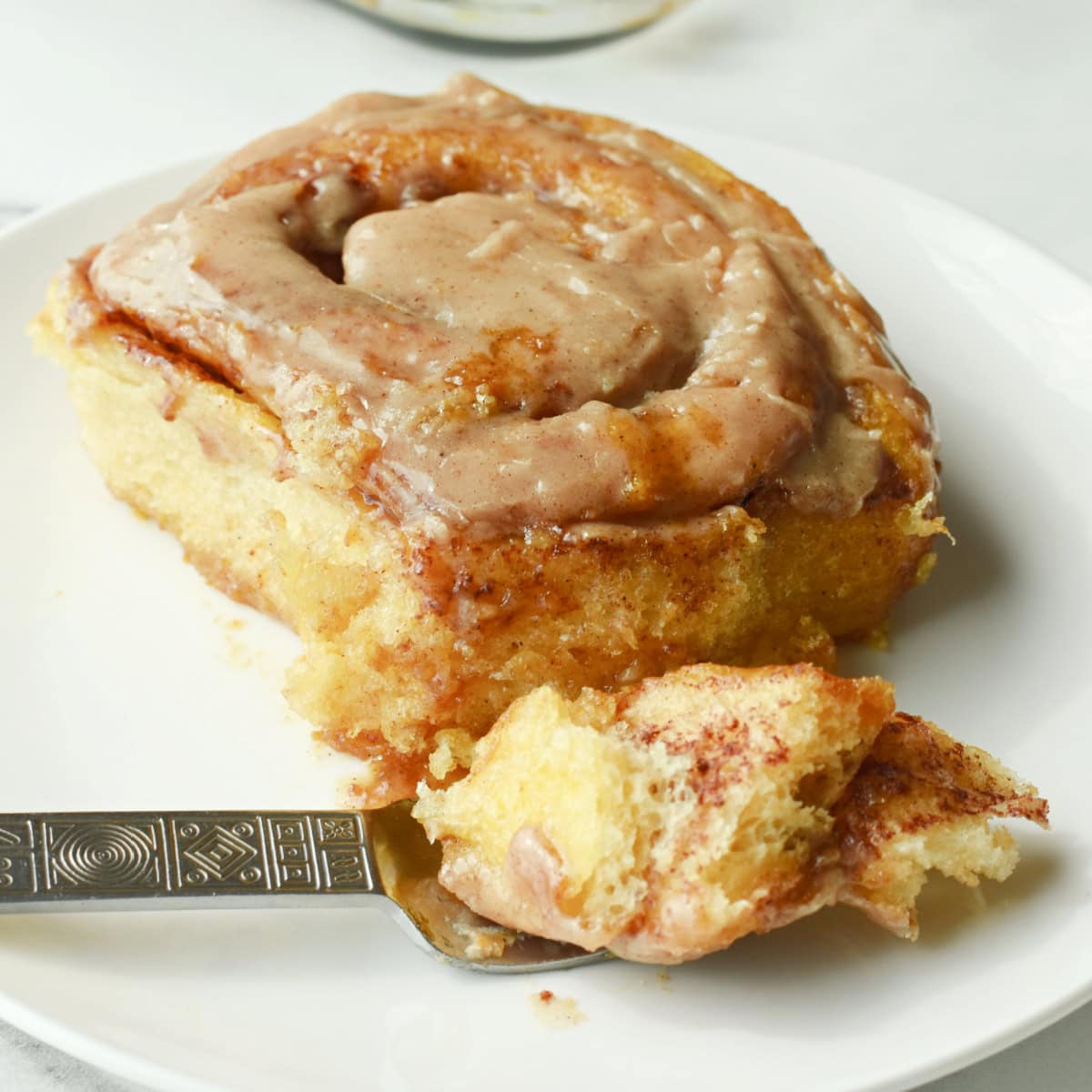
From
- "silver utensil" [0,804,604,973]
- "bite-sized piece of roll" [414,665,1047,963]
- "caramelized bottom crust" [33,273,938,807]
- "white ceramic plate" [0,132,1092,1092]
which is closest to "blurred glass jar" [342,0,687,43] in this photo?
"white ceramic plate" [0,132,1092,1092]

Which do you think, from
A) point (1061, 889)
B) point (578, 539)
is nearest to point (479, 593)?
point (578, 539)

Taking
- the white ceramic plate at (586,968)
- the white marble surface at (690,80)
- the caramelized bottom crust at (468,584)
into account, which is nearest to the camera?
the white ceramic plate at (586,968)

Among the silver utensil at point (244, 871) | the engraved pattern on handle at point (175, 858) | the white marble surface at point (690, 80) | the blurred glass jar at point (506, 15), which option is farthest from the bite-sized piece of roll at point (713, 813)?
the blurred glass jar at point (506, 15)

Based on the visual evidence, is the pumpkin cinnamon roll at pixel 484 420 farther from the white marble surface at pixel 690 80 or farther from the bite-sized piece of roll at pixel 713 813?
the white marble surface at pixel 690 80

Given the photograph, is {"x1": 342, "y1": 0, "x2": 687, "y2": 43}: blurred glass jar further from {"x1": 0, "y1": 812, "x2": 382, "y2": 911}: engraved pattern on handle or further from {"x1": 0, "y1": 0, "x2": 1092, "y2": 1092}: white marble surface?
{"x1": 0, "y1": 812, "x2": 382, "y2": 911}: engraved pattern on handle

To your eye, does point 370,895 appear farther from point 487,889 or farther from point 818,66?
point 818,66
